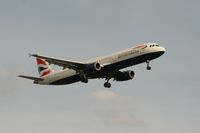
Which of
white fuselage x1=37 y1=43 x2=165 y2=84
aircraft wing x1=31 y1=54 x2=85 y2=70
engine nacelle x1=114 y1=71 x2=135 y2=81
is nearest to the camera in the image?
white fuselage x1=37 y1=43 x2=165 y2=84

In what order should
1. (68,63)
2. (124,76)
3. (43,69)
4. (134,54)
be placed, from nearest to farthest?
(134,54) < (68,63) < (124,76) < (43,69)

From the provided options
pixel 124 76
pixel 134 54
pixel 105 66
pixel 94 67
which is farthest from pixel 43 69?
pixel 134 54

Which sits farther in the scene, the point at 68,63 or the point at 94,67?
the point at 68,63

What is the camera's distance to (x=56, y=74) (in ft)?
312

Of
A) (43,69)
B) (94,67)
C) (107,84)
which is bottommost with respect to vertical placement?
(107,84)

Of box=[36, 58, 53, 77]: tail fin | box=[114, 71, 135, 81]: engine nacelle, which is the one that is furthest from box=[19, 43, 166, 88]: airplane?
box=[36, 58, 53, 77]: tail fin

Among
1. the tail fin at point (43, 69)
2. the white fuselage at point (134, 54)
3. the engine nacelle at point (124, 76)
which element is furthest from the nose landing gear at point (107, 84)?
the tail fin at point (43, 69)

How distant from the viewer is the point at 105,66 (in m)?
84.8

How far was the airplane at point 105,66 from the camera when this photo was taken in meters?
82.4

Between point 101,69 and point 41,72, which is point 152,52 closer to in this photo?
point 101,69

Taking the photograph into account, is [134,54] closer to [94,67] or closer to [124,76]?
[94,67]

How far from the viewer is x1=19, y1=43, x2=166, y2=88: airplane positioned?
82438 mm

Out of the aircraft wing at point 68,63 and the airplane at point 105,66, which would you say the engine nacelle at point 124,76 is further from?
the aircraft wing at point 68,63

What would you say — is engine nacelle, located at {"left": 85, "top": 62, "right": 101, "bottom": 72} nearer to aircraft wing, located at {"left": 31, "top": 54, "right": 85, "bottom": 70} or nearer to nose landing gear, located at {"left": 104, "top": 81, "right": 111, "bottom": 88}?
aircraft wing, located at {"left": 31, "top": 54, "right": 85, "bottom": 70}
